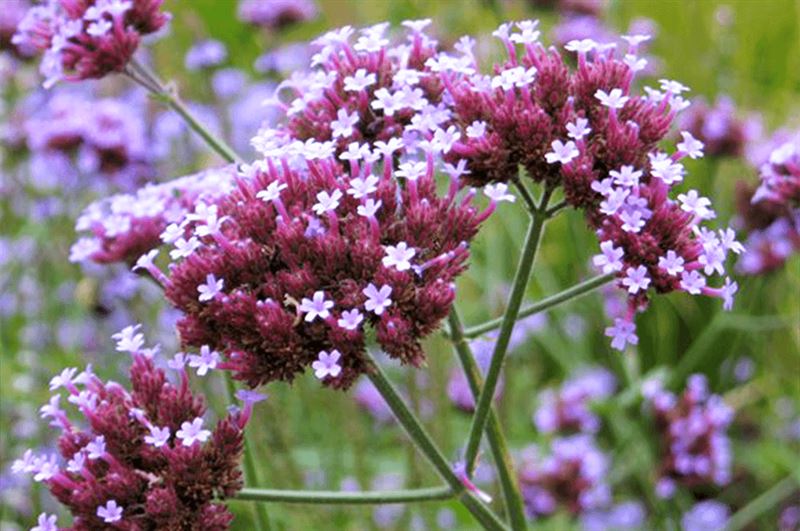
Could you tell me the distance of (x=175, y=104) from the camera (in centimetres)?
160

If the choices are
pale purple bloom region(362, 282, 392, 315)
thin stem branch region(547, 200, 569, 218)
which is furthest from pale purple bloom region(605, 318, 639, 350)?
pale purple bloom region(362, 282, 392, 315)

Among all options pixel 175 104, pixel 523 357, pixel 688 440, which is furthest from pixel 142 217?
pixel 523 357

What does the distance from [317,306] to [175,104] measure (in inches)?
22.5

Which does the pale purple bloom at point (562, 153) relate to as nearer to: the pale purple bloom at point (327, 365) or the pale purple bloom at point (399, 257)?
the pale purple bloom at point (399, 257)

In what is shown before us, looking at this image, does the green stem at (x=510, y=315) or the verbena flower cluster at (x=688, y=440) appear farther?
the verbena flower cluster at (x=688, y=440)

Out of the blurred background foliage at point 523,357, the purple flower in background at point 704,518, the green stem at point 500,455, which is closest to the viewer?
the green stem at point 500,455

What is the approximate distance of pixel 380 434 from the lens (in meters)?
2.97

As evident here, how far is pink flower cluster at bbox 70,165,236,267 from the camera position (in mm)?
1485

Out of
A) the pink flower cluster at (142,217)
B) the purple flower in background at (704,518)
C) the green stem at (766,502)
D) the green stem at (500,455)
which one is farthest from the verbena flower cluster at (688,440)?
the pink flower cluster at (142,217)

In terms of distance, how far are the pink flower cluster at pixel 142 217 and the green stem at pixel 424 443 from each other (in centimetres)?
33

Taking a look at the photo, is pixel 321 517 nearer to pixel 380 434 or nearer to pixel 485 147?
pixel 380 434

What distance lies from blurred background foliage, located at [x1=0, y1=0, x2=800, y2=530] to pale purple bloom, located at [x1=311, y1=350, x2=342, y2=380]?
91 cm

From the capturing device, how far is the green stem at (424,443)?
3.99 ft

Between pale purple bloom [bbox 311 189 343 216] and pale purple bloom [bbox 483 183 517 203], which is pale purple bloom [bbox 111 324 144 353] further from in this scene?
pale purple bloom [bbox 483 183 517 203]
